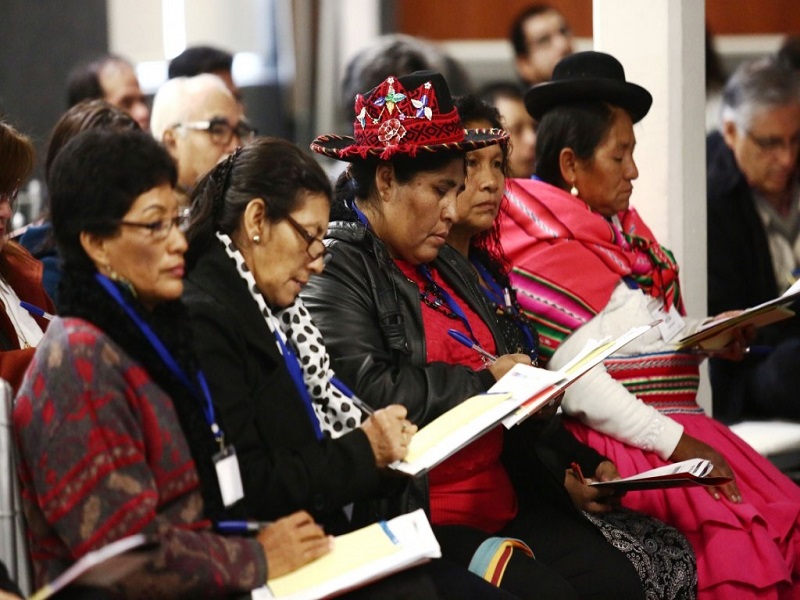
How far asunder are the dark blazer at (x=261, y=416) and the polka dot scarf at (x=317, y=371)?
0.45 ft

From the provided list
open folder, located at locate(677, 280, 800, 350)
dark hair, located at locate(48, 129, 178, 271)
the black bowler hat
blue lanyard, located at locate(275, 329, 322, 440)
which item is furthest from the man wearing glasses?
dark hair, located at locate(48, 129, 178, 271)

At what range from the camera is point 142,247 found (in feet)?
7.89

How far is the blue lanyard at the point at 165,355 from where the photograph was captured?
7.79ft

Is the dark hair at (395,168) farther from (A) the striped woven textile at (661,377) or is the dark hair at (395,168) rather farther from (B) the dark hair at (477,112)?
(A) the striped woven textile at (661,377)

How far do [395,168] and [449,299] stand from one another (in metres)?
0.38

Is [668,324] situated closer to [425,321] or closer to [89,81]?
[425,321]

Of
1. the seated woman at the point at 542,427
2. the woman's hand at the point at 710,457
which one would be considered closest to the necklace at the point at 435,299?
the seated woman at the point at 542,427

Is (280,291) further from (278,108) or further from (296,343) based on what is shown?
(278,108)

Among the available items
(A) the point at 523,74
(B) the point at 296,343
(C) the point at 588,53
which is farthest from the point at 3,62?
(B) the point at 296,343

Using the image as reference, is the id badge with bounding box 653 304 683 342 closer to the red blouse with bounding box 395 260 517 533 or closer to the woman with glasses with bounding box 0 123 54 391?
the red blouse with bounding box 395 260 517 533

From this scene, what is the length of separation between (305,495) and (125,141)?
75cm

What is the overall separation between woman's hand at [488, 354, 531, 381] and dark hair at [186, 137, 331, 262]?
672mm

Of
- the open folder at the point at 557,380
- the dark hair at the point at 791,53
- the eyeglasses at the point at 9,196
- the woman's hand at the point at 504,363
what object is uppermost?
the eyeglasses at the point at 9,196

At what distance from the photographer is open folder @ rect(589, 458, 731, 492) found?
10.6 feet
